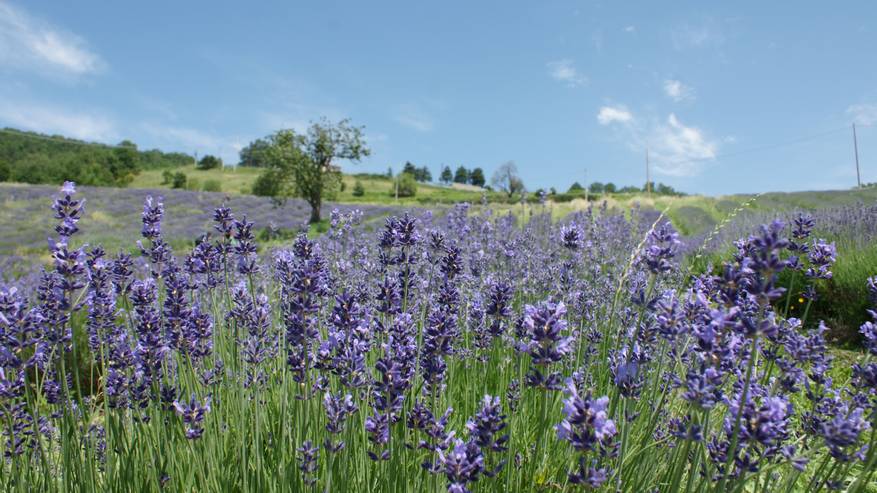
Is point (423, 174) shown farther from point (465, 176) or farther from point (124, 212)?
point (124, 212)

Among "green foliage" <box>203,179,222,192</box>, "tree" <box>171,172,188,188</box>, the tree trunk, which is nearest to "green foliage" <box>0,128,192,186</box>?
"tree" <box>171,172,188,188</box>

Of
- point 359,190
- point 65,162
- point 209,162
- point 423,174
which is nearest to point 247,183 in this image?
point 359,190

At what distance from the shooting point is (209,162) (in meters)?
90.9

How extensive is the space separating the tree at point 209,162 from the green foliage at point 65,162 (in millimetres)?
7944

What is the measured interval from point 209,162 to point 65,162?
2491 cm

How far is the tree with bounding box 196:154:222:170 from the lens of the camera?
280ft

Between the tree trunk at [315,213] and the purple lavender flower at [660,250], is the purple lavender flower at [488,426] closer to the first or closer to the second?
the purple lavender flower at [660,250]

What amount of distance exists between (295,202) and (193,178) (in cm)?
3725

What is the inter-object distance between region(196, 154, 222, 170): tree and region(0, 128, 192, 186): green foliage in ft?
26.1

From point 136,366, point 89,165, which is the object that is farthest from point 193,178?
point 136,366

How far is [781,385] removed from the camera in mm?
1964

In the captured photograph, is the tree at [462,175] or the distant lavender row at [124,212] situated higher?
the tree at [462,175]

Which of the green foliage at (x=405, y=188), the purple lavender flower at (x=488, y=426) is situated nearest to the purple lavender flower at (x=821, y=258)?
the purple lavender flower at (x=488, y=426)

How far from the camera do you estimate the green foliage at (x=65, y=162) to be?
59.9 metres
